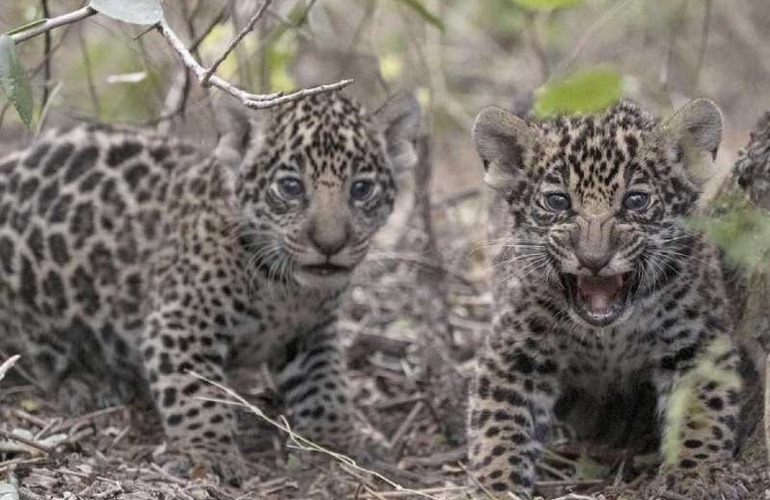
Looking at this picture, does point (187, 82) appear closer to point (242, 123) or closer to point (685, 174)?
point (242, 123)

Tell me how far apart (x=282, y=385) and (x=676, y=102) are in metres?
6.13

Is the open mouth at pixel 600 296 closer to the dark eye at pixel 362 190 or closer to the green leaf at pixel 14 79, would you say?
the dark eye at pixel 362 190

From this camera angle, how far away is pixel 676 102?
517 inches

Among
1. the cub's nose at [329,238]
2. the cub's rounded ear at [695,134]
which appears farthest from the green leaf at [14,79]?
the cub's rounded ear at [695,134]

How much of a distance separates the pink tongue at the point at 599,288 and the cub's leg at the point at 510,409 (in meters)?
0.53

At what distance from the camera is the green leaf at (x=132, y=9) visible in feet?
16.9

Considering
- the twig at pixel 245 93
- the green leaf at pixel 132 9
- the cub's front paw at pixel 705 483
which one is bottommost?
the cub's front paw at pixel 705 483

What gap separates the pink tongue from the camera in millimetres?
6023

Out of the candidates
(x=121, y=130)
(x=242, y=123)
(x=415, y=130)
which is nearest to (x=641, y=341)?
(x=415, y=130)

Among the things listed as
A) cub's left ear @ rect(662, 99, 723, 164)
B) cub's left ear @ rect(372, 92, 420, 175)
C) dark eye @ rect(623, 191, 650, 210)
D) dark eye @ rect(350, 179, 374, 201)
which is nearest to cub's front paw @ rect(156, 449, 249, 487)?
dark eye @ rect(350, 179, 374, 201)

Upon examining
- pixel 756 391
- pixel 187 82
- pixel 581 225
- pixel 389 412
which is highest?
pixel 187 82

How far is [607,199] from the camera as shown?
234 inches

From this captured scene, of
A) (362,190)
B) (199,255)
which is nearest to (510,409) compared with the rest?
(362,190)

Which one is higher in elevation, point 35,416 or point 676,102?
point 676,102
